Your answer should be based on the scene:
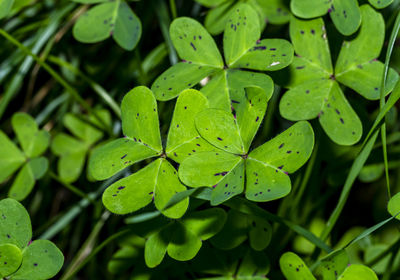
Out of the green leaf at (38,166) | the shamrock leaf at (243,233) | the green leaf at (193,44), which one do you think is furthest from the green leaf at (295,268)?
the green leaf at (38,166)

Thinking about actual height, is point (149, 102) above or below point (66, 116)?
above

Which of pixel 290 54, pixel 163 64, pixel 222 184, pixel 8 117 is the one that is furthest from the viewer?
pixel 8 117

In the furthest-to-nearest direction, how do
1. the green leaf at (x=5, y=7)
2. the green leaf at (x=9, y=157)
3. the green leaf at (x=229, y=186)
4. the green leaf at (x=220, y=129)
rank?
the green leaf at (x=9, y=157) < the green leaf at (x=5, y=7) < the green leaf at (x=220, y=129) < the green leaf at (x=229, y=186)

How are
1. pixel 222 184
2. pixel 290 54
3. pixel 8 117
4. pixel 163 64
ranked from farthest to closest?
pixel 8 117
pixel 163 64
pixel 290 54
pixel 222 184

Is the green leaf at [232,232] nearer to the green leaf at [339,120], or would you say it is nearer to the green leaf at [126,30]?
the green leaf at [339,120]

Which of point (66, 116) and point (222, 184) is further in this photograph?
point (66, 116)

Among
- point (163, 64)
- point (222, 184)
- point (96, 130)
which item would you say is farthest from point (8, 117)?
point (222, 184)

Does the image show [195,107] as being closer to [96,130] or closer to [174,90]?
[174,90]
